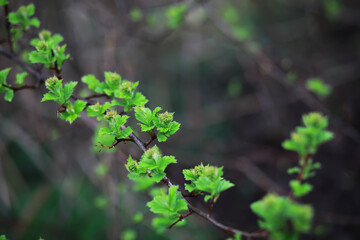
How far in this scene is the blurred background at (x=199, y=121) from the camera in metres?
3.27

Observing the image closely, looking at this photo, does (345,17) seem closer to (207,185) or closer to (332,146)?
(332,146)

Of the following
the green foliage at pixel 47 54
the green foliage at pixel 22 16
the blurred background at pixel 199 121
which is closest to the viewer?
the green foliage at pixel 47 54

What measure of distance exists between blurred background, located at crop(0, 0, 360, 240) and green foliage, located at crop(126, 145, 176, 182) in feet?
4.98

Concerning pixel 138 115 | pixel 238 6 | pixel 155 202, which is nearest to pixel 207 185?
pixel 155 202

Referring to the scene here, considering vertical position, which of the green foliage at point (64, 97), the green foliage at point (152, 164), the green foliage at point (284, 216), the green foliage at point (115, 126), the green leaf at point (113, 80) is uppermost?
the green leaf at point (113, 80)

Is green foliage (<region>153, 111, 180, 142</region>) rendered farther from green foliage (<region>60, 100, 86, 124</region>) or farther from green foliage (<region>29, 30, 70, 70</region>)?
green foliage (<region>29, 30, 70, 70</region>)

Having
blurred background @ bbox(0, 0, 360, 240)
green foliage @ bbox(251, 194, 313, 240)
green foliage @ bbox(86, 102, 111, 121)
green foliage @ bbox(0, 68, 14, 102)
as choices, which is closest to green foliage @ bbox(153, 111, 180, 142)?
green foliage @ bbox(86, 102, 111, 121)

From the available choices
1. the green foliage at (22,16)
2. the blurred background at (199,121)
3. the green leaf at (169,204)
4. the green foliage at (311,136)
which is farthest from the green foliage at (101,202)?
the green foliage at (311,136)

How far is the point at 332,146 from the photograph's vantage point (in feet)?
12.5

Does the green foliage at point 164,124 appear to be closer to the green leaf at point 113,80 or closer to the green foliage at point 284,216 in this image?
the green leaf at point 113,80

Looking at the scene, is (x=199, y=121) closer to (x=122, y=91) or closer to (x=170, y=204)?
(x=122, y=91)

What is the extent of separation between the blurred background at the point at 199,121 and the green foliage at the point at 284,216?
1.93 meters

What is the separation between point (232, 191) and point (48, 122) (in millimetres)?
3196

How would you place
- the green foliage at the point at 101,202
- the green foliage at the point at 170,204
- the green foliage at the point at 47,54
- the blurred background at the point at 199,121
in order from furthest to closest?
the blurred background at the point at 199,121
the green foliage at the point at 101,202
the green foliage at the point at 47,54
the green foliage at the point at 170,204
